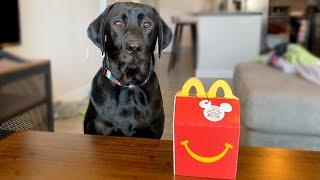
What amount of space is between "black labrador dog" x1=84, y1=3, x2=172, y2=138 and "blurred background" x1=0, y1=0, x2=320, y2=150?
0.03 metres

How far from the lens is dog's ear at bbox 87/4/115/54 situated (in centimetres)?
69

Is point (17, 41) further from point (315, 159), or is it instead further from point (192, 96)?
point (315, 159)

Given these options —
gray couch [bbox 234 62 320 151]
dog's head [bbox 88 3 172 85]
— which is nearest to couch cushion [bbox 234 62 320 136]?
gray couch [bbox 234 62 320 151]

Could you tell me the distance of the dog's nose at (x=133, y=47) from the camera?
64 centimetres

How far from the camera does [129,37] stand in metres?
0.64

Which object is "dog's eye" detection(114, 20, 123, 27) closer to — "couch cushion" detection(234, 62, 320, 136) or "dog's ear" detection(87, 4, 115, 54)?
"dog's ear" detection(87, 4, 115, 54)

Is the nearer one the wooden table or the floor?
the wooden table

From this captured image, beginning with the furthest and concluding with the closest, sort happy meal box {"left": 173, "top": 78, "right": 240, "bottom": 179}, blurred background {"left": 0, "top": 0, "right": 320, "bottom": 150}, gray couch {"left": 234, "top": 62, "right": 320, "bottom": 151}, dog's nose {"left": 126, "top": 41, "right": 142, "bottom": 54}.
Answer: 1. gray couch {"left": 234, "top": 62, "right": 320, "bottom": 151}
2. blurred background {"left": 0, "top": 0, "right": 320, "bottom": 150}
3. dog's nose {"left": 126, "top": 41, "right": 142, "bottom": 54}
4. happy meal box {"left": 173, "top": 78, "right": 240, "bottom": 179}

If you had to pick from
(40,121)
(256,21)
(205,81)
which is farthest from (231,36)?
(40,121)

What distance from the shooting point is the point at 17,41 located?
29.1 inches

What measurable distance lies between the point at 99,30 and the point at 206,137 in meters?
0.34

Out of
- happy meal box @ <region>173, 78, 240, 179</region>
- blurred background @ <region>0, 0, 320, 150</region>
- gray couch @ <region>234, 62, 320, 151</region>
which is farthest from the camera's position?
gray couch @ <region>234, 62, 320, 151</region>

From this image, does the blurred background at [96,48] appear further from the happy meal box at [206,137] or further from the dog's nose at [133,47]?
the happy meal box at [206,137]

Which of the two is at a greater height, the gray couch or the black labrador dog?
the black labrador dog
